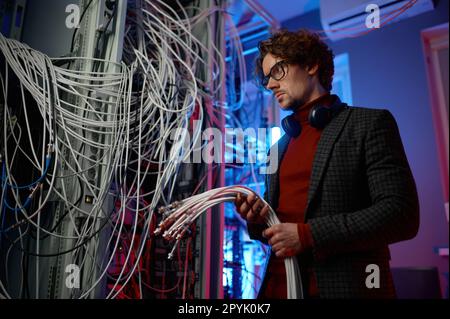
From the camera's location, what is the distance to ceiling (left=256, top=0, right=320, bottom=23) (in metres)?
3.33

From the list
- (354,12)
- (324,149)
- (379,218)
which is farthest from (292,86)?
(354,12)

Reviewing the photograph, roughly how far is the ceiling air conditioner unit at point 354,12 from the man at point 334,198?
3.81 feet

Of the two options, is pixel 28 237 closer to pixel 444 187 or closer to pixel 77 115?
pixel 77 115

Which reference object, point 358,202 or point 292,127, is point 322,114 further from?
point 358,202

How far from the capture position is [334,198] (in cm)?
100

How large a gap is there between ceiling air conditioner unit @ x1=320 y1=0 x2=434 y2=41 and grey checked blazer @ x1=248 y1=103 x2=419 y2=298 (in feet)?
4.37

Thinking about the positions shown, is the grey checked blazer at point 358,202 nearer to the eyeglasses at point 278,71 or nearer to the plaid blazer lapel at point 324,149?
the plaid blazer lapel at point 324,149

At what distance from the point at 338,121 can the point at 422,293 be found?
1.62 metres

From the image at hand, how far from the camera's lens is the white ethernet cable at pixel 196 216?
97 centimetres

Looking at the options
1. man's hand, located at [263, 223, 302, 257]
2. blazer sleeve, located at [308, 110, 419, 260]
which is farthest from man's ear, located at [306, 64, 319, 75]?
man's hand, located at [263, 223, 302, 257]

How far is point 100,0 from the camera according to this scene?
145cm
